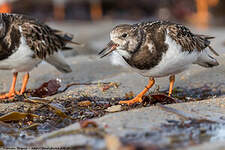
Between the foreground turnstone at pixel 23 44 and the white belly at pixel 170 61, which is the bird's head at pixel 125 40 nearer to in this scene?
the white belly at pixel 170 61

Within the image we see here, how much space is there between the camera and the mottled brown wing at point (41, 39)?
13.5 ft

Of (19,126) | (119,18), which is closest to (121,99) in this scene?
(19,126)

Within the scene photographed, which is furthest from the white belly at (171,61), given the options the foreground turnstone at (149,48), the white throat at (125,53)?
the white throat at (125,53)

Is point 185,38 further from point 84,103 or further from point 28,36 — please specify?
point 28,36

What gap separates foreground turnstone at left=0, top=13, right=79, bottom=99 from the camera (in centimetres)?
393

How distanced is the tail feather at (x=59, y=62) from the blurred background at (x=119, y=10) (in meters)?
8.57

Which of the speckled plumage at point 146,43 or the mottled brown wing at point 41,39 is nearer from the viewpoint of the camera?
the speckled plumage at point 146,43

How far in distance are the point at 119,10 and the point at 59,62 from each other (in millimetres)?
10278

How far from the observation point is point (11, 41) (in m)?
3.92

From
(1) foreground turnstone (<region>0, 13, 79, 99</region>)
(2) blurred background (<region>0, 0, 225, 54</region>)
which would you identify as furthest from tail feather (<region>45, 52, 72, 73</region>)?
(2) blurred background (<region>0, 0, 225, 54</region>)

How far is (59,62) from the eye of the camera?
4.68m

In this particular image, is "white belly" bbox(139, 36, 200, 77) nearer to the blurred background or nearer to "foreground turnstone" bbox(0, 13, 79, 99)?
"foreground turnstone" bbox(0, 13, 79, 99)

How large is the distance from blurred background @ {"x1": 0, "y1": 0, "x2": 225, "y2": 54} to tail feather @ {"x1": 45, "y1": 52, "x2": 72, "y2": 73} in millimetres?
8569

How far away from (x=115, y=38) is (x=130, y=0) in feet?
38.0
